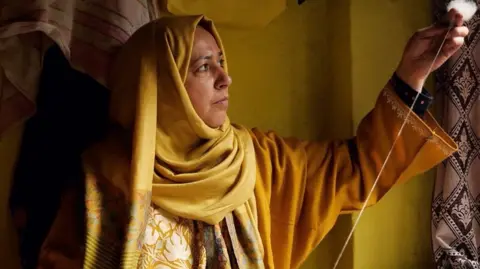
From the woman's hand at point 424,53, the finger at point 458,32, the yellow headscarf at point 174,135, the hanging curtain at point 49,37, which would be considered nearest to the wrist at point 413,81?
the woman's hand at point 424,53

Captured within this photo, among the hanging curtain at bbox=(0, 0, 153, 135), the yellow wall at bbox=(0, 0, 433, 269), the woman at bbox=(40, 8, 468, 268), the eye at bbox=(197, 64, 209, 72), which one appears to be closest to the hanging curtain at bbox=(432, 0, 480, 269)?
the yellow wall at bbox=(0, 0, 433, 269)

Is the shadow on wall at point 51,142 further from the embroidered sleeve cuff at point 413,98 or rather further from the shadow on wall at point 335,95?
the embroidered sleeve cuff at point 413,98

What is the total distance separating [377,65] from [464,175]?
1.16 ft

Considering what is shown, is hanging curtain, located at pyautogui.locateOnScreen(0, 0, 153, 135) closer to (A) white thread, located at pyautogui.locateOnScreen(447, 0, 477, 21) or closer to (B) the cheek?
(B) the cheek

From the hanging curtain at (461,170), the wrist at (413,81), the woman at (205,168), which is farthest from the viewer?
the hanging curtain at (461,170)

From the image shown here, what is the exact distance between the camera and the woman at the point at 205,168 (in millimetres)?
1125

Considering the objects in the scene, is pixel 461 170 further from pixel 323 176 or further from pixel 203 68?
pixel 203 68

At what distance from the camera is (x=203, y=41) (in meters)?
1.22

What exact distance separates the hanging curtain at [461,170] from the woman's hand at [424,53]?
9.2 inches

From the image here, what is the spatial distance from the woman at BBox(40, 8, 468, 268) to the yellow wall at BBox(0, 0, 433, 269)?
190mm

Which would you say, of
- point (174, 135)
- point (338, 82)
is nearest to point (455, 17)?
point (338, 82)

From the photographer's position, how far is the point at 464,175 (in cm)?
143

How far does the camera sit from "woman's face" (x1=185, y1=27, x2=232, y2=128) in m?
1.19

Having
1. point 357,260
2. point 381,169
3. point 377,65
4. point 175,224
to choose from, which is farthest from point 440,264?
point 175,224
